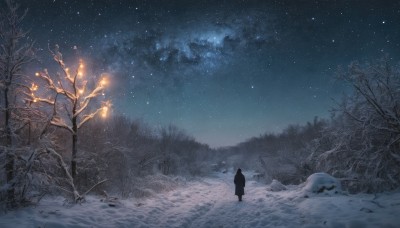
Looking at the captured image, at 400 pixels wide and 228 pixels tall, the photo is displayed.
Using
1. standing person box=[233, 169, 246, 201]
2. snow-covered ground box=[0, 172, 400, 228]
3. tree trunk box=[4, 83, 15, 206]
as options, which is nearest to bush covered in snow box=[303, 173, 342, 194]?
snow-covered ground box=[0, 172, 400, 228]

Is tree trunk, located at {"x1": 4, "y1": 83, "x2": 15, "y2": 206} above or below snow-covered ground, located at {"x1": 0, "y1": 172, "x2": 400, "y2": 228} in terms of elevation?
above

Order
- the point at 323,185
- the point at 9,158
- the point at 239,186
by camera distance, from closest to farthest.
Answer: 1. the point at 9,158
2. the point at 323,185
3. the point at 239,186

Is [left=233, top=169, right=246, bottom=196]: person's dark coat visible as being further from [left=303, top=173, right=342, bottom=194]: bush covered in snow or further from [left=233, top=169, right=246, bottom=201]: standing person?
[left=303, top=173, right=342, bottom=194]: bush covered in snow

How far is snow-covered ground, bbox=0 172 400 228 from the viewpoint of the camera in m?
8.48

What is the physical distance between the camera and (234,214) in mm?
12078

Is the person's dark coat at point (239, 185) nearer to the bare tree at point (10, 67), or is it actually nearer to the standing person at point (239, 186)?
the standing person at point (239, 186)

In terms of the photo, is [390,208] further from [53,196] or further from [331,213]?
[53,196]

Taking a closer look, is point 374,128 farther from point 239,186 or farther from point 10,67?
point 10,67

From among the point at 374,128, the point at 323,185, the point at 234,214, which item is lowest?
the point at 234,214

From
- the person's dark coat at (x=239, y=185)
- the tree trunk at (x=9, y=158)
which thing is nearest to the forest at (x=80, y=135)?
the tree trunk at (x=9, y=158)

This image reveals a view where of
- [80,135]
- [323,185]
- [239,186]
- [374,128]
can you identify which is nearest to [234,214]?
[239,186]

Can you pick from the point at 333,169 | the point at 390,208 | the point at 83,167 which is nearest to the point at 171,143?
the point at 83,167

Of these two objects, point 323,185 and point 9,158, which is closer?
point 9,158

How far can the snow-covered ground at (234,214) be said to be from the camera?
334 inches
